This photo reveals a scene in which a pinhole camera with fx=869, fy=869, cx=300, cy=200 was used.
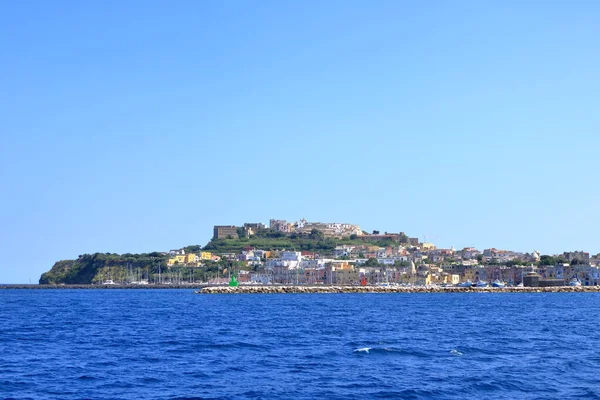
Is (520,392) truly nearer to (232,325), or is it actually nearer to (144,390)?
(144,390)

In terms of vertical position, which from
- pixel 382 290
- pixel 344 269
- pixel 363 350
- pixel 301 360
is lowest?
pixel 301 360

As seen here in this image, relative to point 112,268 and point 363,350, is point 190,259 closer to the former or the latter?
point 112,268

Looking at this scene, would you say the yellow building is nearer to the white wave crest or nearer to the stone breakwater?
the stone breakwater

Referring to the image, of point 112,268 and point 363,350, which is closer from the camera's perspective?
point 363,350

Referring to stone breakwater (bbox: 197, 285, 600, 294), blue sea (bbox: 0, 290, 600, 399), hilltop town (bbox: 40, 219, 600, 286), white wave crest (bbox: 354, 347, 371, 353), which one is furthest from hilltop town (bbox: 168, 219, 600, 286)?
white wave crest (bbox: 354, 347, 371, 353)

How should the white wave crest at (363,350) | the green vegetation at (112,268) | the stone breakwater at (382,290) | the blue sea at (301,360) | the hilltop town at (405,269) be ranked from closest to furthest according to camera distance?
the blue sea at (301,360) → the white wave crest at (363,350) → the stone breakwater at (382,290) → the hilltop town at (405,269) → the green vegetation at (112,268)

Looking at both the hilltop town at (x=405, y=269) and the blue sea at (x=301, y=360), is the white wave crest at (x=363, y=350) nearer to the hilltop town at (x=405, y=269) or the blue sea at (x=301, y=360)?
the blue sea at (x=301, y=360)

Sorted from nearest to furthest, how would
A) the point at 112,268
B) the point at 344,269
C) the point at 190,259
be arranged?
the point at 344,269
the point at 112,268
the point at 190,259

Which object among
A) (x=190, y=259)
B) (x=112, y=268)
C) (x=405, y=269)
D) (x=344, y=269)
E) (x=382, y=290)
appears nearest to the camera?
(x=382, y=290)

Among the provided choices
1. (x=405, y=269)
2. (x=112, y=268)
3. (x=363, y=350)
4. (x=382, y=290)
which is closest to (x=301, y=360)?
(x=363, y=350)

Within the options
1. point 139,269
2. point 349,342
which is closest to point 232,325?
point 349,342

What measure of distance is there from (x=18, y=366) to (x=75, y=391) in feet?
20.5

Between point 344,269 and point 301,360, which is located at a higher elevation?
point 344,269

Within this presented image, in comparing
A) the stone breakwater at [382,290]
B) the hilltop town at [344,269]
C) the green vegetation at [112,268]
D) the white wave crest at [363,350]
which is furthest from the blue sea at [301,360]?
the green vegetation at [112,268]
